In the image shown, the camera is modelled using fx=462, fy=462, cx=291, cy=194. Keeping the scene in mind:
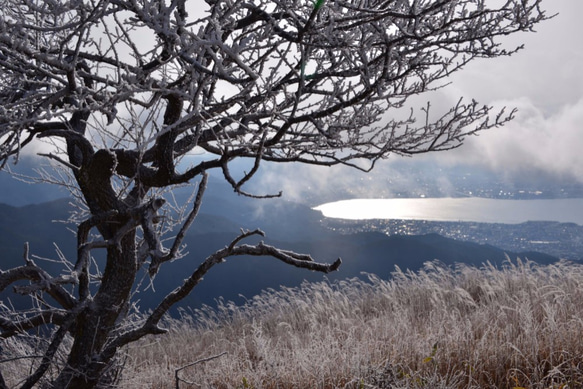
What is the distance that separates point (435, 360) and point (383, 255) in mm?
87736

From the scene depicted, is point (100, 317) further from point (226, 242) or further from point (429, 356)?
point (226, 242)

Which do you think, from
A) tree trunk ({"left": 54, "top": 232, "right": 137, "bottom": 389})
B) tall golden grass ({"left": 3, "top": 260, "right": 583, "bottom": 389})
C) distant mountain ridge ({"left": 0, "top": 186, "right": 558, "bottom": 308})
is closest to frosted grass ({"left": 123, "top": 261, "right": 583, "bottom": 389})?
tall golden grass ({"left": 3, "top": 260, "right": 583, "bottom": 389})

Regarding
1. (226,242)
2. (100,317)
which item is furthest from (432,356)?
(226,242)

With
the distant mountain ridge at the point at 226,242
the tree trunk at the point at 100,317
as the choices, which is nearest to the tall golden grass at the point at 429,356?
the tree trunk at the point at 100,317

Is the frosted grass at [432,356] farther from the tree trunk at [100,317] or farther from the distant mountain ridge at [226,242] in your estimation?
the distant mountain ridge at [226,242]

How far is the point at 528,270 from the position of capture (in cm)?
1012

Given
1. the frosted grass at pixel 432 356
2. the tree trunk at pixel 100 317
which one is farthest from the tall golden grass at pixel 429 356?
the tree trunk at pixel 100 317

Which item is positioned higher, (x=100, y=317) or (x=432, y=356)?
(x=100, y=317)

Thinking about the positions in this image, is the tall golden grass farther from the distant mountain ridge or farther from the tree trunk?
the distant mountain ridge

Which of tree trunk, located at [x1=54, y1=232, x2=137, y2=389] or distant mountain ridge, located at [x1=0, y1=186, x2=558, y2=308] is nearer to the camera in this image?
tree trunk, located at [x1=54, y1=232, x2=137, y2=389]

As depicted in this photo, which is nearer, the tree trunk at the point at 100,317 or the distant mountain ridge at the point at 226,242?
the tree trunk at the point at 100,317

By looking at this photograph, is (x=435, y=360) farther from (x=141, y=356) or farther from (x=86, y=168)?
(x=141, y=356)

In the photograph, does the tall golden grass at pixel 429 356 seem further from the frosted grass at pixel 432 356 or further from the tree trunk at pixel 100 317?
the tree trunk at pixel 100 317

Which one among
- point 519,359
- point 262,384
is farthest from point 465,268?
point 262,384
